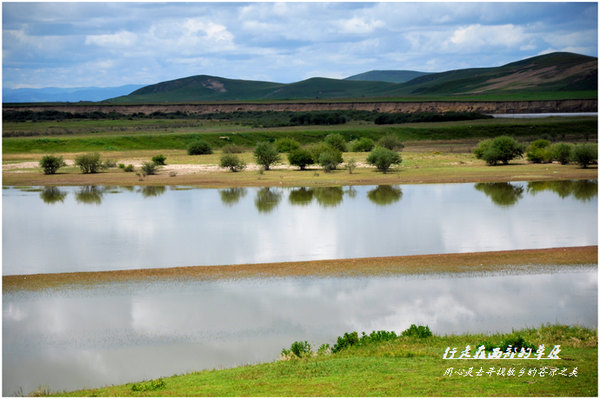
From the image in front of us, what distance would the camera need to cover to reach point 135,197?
34.3 metres

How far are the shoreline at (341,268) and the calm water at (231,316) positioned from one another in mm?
A: 618

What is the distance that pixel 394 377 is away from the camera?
9.19 m

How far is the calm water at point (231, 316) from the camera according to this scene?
1175cm

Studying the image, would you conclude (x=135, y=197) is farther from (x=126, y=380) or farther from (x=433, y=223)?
(x=126, y=380)

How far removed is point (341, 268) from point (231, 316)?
16.0 ft

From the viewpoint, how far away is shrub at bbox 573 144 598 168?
43.1 meters

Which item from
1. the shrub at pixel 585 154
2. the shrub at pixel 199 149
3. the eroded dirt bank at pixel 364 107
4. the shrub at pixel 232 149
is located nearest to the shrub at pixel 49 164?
the shrub at pixel 199 149

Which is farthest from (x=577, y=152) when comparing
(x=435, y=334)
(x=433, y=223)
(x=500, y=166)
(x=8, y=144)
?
(x=8, y=144)

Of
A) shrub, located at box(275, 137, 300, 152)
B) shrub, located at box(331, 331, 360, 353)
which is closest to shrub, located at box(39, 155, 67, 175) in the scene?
shrub, located at box(275, 137, 300, 152)

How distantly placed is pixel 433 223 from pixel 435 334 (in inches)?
492

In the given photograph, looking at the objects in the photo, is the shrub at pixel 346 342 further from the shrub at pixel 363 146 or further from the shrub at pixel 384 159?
the shrub at pixel 363 146

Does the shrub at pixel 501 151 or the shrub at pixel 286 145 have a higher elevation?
the shrub at pixel 286 145

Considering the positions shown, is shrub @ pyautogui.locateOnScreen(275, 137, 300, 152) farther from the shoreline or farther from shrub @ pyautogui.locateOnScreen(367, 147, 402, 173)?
the shoreline

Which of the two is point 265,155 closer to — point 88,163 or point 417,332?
point 88,163
